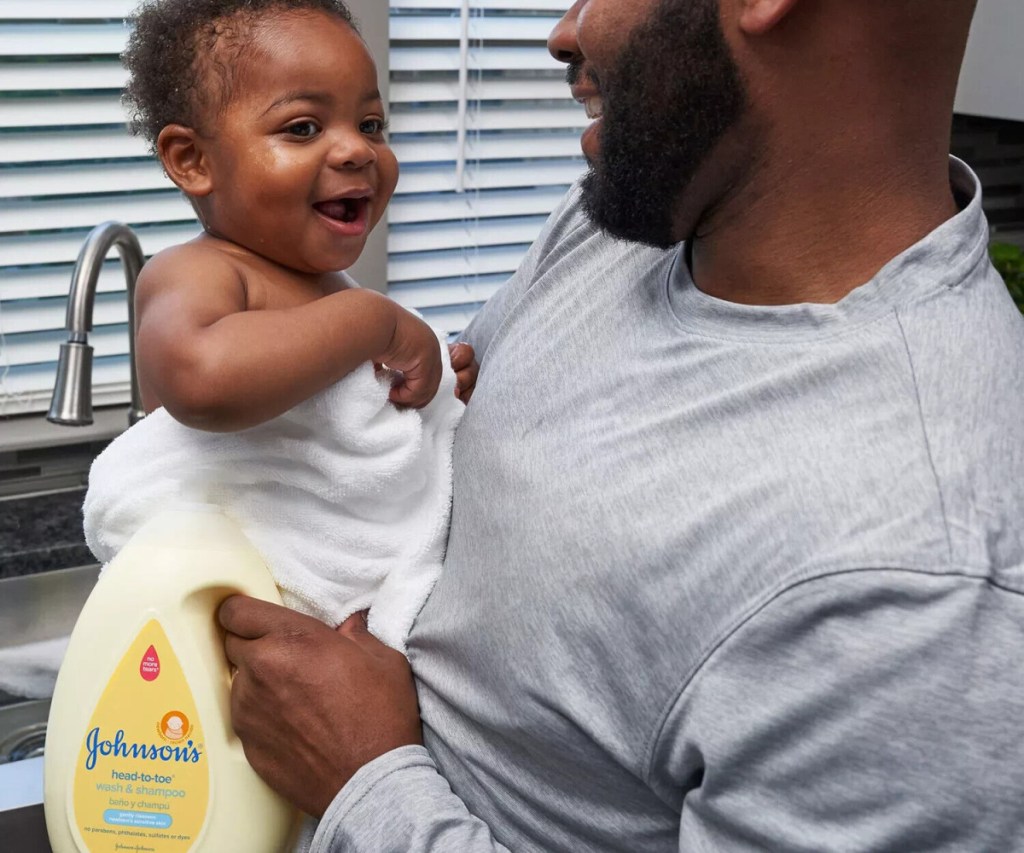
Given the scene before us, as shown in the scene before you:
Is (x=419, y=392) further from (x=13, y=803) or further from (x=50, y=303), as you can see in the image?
(x=50, y=303)

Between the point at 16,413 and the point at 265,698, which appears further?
the point at 16,413

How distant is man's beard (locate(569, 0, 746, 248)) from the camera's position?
84 centimetres

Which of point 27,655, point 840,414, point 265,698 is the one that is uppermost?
point 840,414

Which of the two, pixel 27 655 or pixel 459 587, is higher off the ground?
pixel 459 587

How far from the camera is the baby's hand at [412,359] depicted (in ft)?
3.25

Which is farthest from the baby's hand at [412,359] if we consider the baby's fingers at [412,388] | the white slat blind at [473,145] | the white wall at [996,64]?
the white wall at [996,64]

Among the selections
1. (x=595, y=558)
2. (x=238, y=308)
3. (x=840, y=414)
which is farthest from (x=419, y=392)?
(x=840, y=414)

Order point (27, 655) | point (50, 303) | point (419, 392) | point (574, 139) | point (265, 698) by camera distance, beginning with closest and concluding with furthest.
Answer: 1. point (265, 698)
2. point (419, 392)
3. point (27, 655)
4. point (50, 303)
5. point (574, 139)

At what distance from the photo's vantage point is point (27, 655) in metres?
1.55

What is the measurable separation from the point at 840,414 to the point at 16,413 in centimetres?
134

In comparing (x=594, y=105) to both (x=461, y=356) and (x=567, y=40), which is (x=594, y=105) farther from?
(x=461, y=356)

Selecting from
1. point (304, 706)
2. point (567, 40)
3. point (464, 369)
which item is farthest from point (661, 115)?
point (304, 706)

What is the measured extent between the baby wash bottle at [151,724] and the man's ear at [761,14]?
562mm

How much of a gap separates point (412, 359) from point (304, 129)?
216mm
